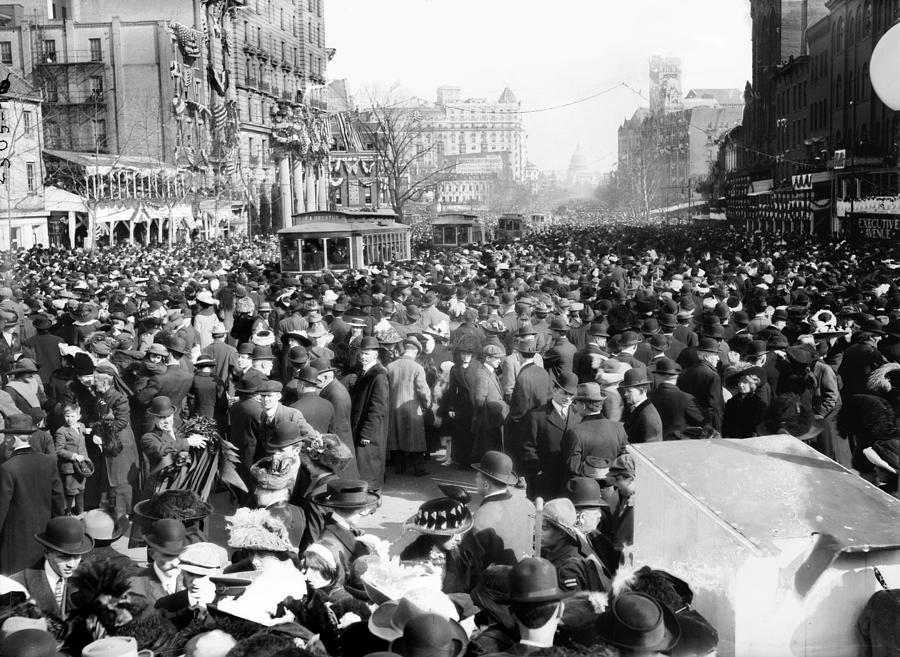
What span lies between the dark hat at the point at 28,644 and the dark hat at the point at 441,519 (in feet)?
7.01

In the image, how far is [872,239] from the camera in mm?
31562

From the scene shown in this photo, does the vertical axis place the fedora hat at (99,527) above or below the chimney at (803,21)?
below

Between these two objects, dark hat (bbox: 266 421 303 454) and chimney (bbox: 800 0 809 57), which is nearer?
dark hat (bbox: 266 421 303 454)

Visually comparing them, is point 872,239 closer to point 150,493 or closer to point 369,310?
point 369,310

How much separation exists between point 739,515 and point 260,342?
7182mm

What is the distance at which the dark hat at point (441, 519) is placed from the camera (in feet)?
17.9

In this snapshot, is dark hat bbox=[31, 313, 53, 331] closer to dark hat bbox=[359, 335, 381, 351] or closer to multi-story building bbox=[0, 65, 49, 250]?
dark hat bbox=[359, 335, 381, 351]

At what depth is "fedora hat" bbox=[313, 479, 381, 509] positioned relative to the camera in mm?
5797

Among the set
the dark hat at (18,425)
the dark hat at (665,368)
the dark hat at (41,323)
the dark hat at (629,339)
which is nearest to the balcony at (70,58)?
the dark hat at (41,323)

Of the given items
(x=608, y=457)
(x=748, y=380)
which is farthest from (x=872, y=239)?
(x=608, y=457)

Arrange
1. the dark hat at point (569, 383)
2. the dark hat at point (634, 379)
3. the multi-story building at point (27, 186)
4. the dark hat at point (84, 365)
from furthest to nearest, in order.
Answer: the multi-story building at point (27, 186) → the dark hat at point (84, 365) → the dark hat at point (569, 383) → the dark hat at point (634, 379)

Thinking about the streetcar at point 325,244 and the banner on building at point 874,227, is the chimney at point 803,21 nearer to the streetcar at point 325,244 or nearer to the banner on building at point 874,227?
the banner on building at point 874,227

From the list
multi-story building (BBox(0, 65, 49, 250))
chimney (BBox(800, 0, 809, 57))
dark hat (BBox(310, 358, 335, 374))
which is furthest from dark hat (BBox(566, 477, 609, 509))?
chimney (BBox(800, 0, 809, 57))

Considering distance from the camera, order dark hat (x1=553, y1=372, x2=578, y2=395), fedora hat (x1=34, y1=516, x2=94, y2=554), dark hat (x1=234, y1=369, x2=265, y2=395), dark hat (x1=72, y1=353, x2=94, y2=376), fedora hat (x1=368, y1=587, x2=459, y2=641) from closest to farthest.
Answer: fedora hat (x1=368, y1=587, x2=459, y2=641) < fedora hat (x1=34, y1=516, x2=94, y2=554) < dark hat (x1=234, y1=369, x2=265, y2=395) < dark hat (x1=553, y1=372, x2=578, y2=395) < dark hat (x1=72, y1=353, x2=94, y2=376)
